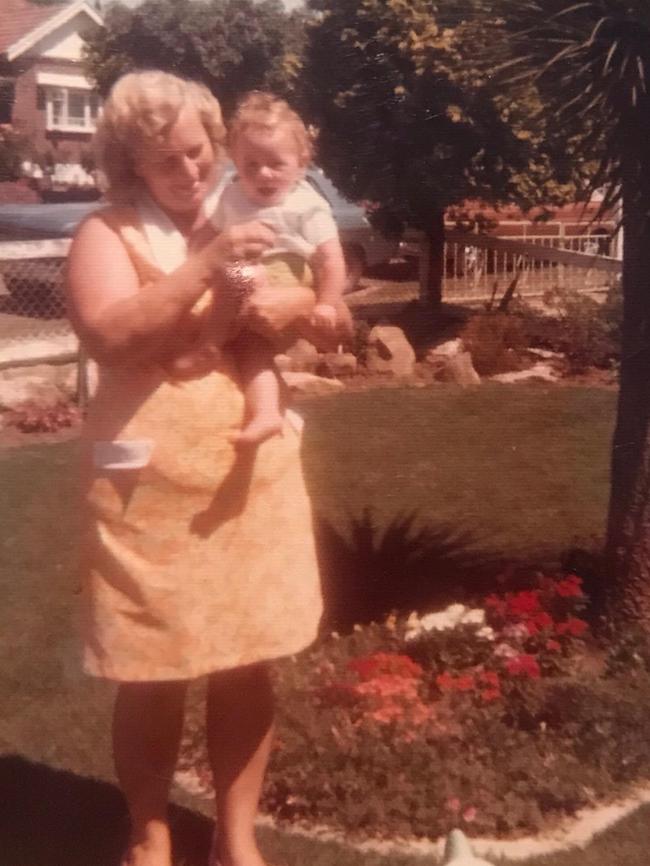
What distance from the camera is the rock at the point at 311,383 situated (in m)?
4.39

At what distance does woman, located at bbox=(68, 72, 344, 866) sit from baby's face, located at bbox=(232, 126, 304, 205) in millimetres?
62

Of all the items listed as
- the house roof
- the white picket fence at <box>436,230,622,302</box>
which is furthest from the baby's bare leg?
the white picket fence at <box>436,230,622,302</box>

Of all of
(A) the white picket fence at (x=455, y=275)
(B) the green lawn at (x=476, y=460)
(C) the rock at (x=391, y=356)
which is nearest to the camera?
(A) the white picket fence at (x=455, y=275)

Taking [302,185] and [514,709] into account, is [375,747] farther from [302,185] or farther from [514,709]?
[302,185]

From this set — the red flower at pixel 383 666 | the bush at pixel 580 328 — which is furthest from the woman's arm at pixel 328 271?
the bush at pixel 580 328

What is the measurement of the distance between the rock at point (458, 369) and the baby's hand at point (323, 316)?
3959 millimetres

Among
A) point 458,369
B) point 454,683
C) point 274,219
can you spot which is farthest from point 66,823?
point 458,369

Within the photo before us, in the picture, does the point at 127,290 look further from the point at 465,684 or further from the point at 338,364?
the point at 338,364

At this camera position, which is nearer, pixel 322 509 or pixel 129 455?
pixel 129 455

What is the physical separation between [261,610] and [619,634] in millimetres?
1678

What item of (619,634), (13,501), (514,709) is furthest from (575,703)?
(13,501)

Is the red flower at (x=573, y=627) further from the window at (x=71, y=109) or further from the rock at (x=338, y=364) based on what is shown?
the window at (x=71, y=109)

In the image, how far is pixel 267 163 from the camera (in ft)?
5.60

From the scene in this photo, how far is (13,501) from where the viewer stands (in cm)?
447
